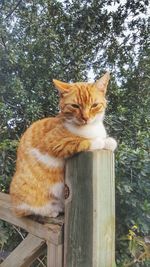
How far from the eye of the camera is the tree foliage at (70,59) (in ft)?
4.97

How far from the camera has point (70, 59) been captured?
1.64 metres

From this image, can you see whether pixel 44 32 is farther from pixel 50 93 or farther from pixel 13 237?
pixel 13 237

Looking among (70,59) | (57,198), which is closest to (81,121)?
(57,198)

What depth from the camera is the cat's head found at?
66cm

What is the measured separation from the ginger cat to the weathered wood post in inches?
1.8

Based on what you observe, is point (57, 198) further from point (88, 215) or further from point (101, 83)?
point (101, 83)

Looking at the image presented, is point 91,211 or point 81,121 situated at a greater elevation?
point 81,121

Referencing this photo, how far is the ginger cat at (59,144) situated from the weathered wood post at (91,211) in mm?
45

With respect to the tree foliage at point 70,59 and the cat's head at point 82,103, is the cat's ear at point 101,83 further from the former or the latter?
the tree foliage at point 70,59

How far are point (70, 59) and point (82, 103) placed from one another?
1.02 m

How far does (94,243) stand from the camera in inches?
21.9

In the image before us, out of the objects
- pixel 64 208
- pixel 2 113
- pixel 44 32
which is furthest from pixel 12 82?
pixel 64 208

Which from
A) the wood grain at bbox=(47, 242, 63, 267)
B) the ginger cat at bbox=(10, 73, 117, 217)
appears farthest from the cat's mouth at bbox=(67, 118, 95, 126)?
the wood grain at bbox=(47, 242, 63, 267)

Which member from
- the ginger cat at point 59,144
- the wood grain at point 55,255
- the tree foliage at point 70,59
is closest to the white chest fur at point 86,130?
the ginger cat at point 59,144
